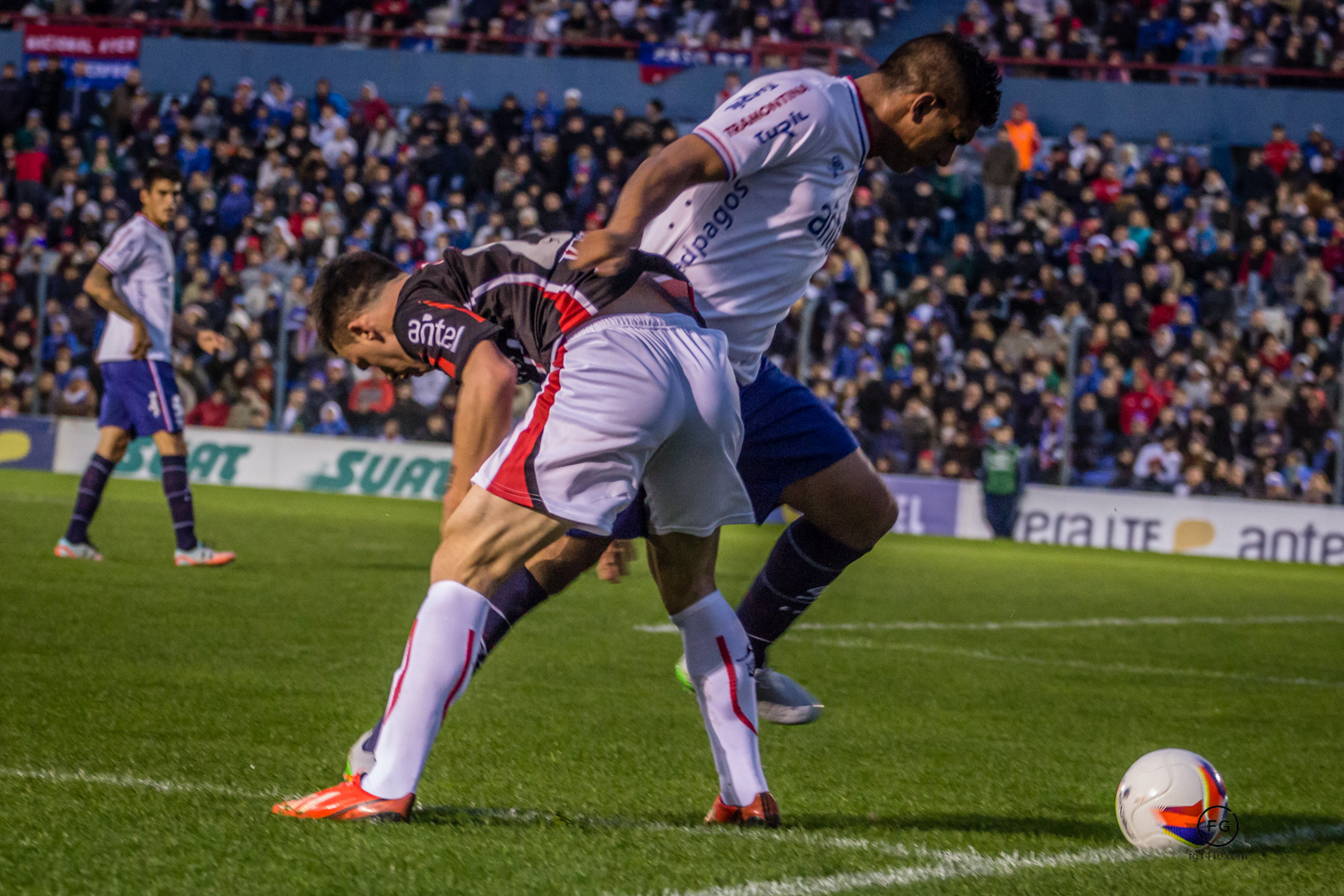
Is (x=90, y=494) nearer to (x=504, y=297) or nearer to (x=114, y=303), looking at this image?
(x=114, y=303)

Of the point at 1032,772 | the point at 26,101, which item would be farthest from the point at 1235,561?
the point at 26,101

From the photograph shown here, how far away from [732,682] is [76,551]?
701 centimetres

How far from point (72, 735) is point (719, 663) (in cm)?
196

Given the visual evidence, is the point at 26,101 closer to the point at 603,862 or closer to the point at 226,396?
the point at 226,396

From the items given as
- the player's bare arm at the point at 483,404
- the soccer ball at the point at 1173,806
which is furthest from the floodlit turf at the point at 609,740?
the player's bare arm at the point at 483,404

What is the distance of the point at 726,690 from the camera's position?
390 centimetres

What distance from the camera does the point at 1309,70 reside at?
2159cm

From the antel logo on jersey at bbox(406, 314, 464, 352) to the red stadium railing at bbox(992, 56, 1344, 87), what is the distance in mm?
19146

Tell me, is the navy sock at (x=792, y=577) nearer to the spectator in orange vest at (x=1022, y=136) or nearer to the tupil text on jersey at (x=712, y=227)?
the tupil text on jersey at (x=712, y=227)

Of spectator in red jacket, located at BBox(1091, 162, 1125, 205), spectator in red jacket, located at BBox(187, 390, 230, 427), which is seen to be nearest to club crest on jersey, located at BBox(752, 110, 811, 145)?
spectator in red jacket, located at BBox(187, 390, 230, 427)

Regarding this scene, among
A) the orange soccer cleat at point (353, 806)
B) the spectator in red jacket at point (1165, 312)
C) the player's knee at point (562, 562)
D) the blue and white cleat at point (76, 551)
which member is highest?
the player's knee at point (562, 562)

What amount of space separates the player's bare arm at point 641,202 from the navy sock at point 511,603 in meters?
0.99

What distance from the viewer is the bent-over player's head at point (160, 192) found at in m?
9.30

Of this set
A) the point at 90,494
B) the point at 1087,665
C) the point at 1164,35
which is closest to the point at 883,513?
the point at 1087,665
